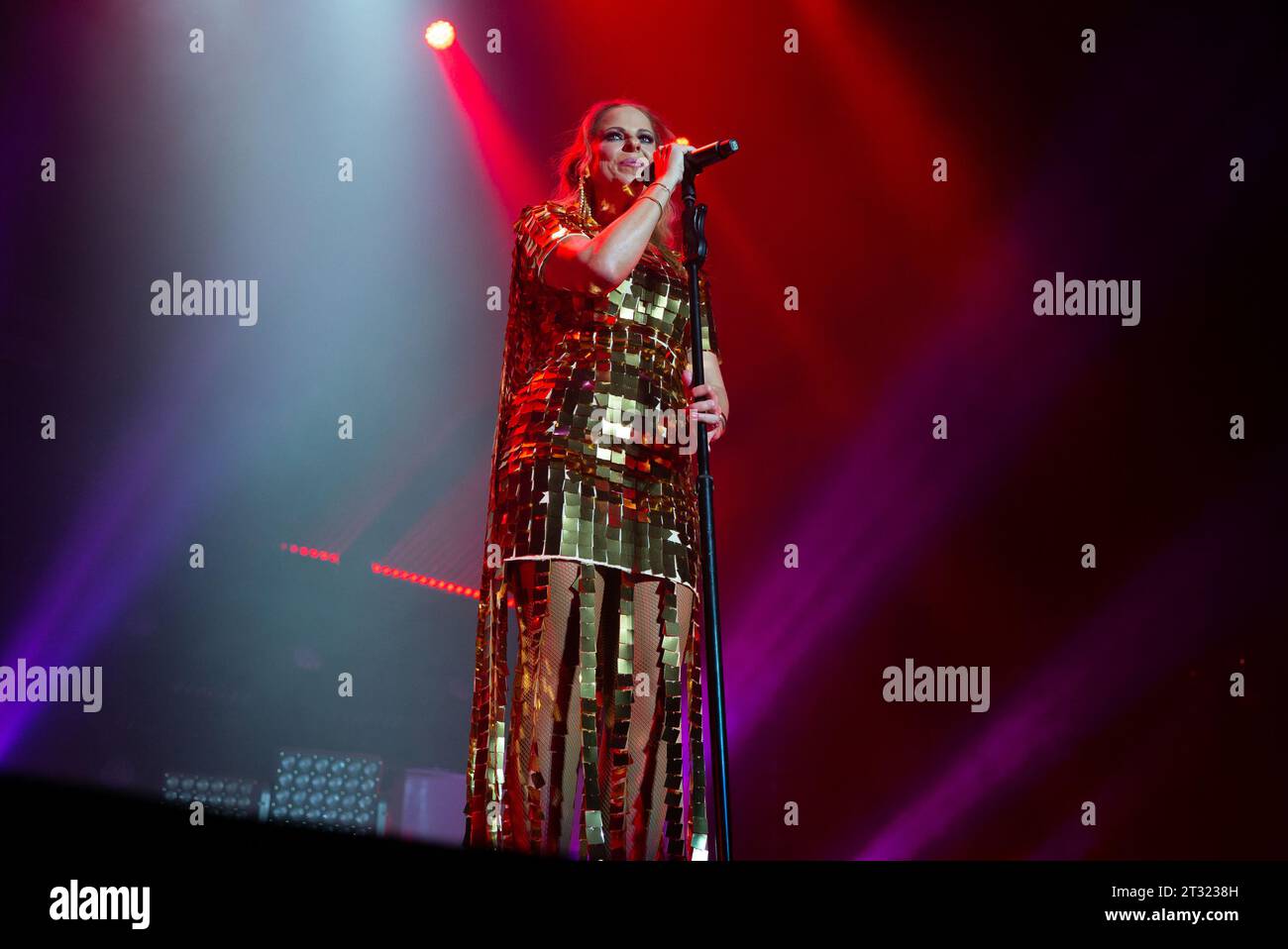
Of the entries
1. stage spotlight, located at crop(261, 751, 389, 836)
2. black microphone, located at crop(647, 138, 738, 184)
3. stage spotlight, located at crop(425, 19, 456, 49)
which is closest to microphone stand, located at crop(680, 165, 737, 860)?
black microphone, located at crop(647, 138, 738, 184)

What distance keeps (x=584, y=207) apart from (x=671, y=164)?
0.29 m

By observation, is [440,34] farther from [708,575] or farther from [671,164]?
[708,575]

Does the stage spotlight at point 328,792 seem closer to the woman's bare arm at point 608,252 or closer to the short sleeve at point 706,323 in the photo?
the short sleeve at point 706,323

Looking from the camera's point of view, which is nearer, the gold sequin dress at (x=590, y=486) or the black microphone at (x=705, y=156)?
the black microphone at (x=705, y=156)

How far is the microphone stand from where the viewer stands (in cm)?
193

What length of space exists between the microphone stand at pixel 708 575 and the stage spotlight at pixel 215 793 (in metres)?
2.02

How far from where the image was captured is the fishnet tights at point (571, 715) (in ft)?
7.25

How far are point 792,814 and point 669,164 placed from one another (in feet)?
7.46

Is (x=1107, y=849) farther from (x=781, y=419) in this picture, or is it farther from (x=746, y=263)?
(x=746, y=263)

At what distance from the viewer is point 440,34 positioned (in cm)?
416

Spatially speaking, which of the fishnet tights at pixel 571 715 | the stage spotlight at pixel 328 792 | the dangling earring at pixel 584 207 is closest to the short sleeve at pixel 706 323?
the dangling earring at pixel 584 207

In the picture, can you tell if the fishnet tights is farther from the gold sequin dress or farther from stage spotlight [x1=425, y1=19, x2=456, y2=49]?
stage spotlight [x1=425, y1=19, x2=456, y2=49]

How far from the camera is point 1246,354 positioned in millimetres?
3859
